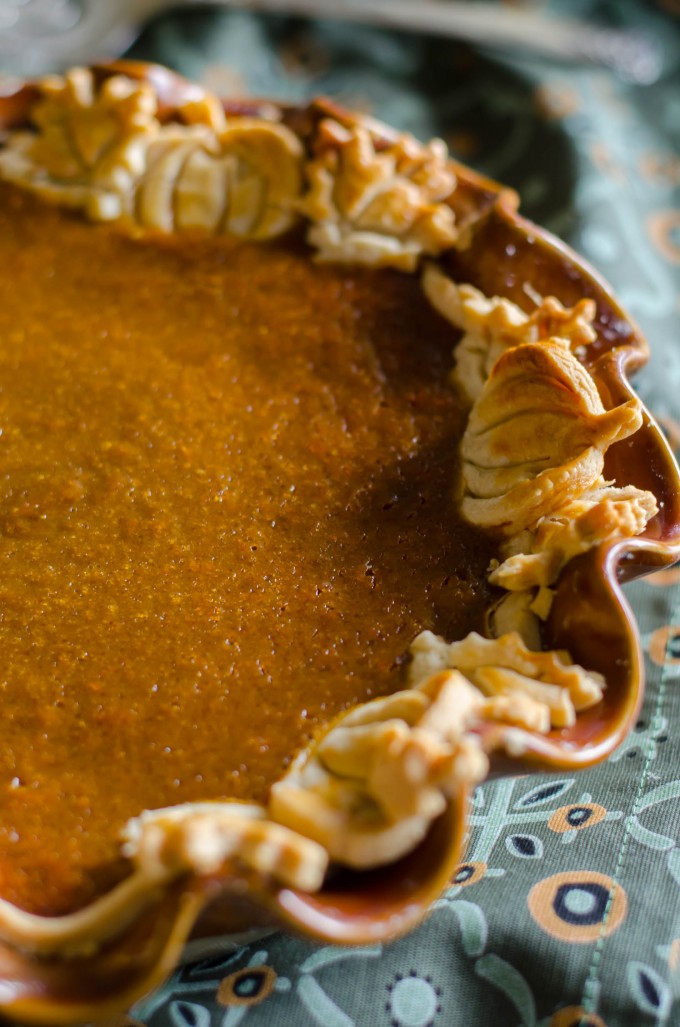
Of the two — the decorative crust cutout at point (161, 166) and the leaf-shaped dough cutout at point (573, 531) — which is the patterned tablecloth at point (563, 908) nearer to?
the leaf-shaped dough cutout at point (573, 531)

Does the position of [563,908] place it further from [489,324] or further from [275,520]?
[489,324]

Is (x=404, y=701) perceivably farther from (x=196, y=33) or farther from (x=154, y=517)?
(x=196, y=33)

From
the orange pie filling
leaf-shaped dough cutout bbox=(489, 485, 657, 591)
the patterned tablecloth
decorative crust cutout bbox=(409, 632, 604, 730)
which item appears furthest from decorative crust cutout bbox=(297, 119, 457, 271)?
decorative crust cutout bbox=(409, 632, 604, 730)

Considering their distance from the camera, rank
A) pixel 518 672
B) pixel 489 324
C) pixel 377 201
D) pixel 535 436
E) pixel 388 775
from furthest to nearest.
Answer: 1. pixel 377 201
2. pixel 489 324
3. pixel 535 436
4. pixel 518 672
5. pixel 388 775

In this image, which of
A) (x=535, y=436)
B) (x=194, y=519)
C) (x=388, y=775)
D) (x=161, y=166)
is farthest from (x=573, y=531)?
(x=161, y=166)

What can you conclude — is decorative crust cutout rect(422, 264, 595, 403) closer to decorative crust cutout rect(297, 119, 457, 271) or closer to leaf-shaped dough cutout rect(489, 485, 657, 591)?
decorative crust cutout rect(297, 119, 457, 271)

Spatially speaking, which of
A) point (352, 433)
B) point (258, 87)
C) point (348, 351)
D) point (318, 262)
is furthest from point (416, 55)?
point (352, 433)

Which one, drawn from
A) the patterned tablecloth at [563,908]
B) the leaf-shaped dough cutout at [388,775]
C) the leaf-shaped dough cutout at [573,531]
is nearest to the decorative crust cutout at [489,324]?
the leaf-shaped dough cutout at [573,531]

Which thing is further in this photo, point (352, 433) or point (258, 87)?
point (258, 87)
